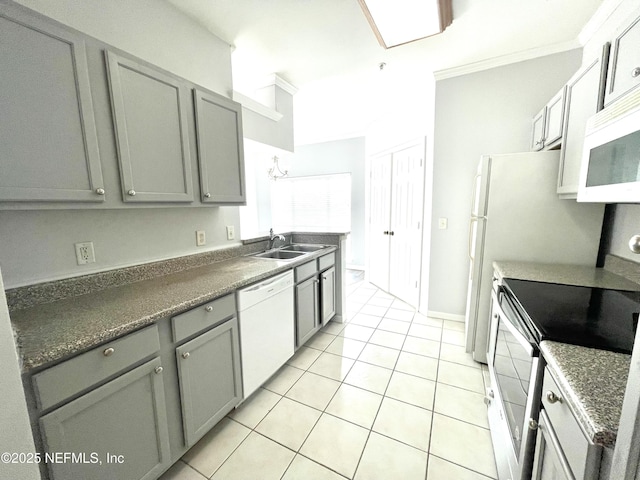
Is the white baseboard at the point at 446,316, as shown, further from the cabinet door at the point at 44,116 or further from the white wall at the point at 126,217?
the cabinet door at the point at 44,116

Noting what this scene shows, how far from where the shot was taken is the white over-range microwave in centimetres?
89

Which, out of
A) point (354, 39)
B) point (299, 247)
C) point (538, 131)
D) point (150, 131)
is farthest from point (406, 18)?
point (299, 247)

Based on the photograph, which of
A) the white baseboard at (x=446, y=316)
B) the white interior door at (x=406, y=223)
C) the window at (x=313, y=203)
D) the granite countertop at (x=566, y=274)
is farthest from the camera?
the window at (x=313, y=203)

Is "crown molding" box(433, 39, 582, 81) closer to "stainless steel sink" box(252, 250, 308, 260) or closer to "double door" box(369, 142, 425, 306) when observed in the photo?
"double door" box(369, 142, 425, 306)

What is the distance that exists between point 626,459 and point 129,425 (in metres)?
1.56

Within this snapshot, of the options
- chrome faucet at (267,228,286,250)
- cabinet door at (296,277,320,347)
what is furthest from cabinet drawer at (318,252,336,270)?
chrome faucet at (267,228,286,250)

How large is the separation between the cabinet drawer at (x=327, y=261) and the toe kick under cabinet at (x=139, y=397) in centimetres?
115

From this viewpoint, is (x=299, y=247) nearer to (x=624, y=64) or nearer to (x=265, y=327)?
(x=265, y=327)

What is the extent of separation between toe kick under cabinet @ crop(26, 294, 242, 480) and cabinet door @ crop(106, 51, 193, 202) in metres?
0.76

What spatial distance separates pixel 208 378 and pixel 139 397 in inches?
14.6

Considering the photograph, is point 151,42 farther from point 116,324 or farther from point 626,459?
point 626,459

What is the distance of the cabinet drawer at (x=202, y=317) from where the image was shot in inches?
49.4

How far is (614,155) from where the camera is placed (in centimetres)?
102

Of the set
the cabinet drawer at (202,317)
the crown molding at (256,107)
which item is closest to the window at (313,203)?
the crown molding at (256,107)
